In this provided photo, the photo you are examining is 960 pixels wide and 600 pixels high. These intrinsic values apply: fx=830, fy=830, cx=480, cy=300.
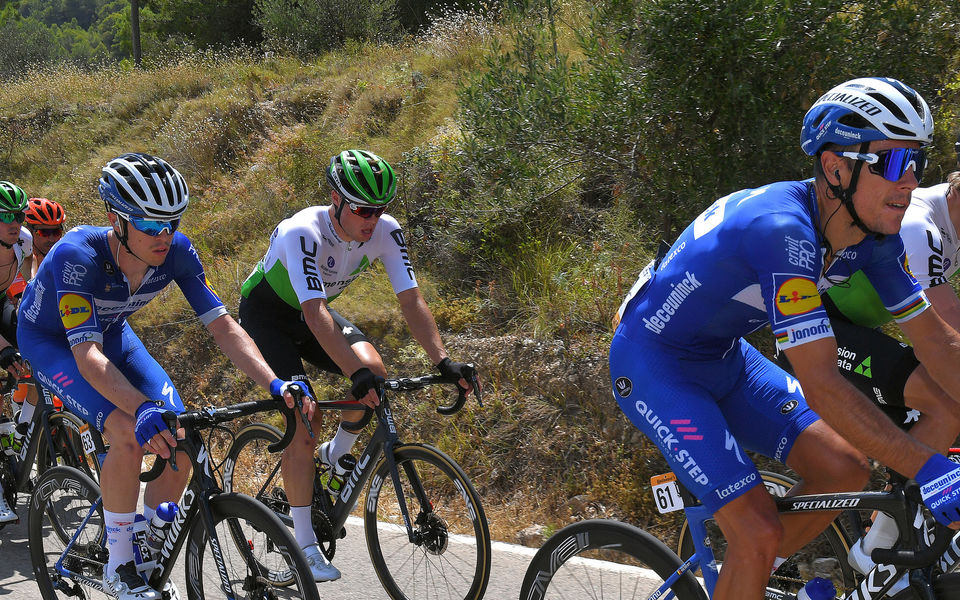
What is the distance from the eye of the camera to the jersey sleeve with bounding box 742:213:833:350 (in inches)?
98.7

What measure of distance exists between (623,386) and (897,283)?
3.40ft

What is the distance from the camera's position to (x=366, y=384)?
4.06 m

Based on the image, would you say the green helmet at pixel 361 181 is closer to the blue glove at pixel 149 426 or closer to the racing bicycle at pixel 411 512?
the racing bicycle at pixel 411 512

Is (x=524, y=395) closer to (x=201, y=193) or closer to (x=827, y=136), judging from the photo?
(x=827, y=136)

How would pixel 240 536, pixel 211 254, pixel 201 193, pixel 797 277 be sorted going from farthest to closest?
pixel 201 193 → pixel 211 254 → pixel 240 536 → pixel 797 277

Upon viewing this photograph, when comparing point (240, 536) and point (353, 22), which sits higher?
point (240, 536)

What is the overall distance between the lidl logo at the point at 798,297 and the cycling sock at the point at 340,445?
111 inches

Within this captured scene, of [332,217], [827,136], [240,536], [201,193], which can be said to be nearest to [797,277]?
[827,136]

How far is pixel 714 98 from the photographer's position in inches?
231

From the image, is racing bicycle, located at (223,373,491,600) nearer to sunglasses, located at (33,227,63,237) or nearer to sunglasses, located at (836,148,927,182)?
sunglasses, located at (836,148,927,182)

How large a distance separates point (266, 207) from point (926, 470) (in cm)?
1014

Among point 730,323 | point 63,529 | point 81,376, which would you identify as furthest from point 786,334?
point 63,529

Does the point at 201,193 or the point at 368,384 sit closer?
the point at 368,384

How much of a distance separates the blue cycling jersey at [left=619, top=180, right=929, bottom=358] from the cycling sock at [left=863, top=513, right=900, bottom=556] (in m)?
0.73
